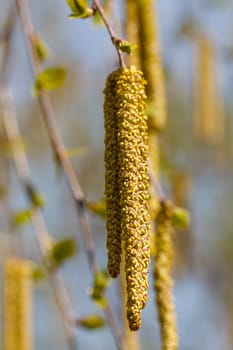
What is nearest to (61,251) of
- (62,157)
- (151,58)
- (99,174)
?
(62,157)

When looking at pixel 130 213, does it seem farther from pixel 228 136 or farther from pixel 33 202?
pixel 228 136

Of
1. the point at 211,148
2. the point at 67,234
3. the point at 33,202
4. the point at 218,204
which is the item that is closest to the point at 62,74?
the point at 33,202

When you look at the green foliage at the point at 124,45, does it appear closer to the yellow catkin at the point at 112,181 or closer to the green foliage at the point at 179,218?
the yellow catkin at the point at 112,181

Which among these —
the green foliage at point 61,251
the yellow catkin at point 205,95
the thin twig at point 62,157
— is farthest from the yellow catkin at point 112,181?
the yellow catkin at point 205,95

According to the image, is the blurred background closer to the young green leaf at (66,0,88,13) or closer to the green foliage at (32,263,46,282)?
the green foliage at (32,263,46,282)

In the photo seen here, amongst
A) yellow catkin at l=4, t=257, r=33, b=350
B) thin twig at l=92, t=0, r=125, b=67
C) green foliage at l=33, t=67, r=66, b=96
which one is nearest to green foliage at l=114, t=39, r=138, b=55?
thin twig at l=92, t=0, r=125, b=67

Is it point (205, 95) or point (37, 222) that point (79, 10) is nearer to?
point (37, 222)
